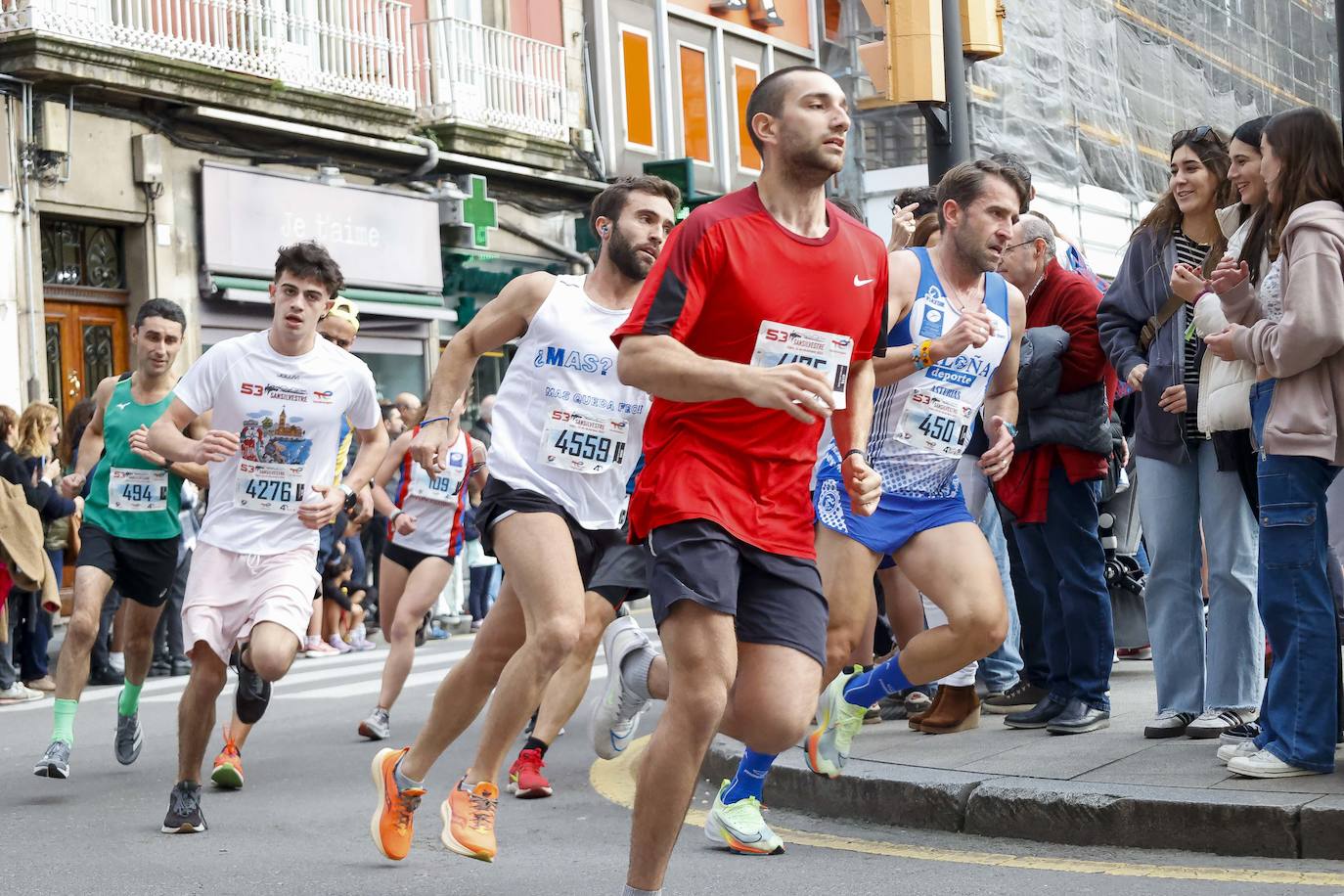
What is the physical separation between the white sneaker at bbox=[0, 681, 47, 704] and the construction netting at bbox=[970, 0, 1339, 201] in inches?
641

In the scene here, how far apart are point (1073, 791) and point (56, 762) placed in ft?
13.6

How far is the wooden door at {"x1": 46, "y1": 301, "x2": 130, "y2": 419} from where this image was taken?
734 inches

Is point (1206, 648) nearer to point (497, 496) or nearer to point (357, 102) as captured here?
point (497, 496)

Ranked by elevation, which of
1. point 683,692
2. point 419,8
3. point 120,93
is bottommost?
point 683,692

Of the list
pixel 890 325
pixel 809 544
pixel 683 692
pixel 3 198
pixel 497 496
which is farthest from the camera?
pixel 3 198

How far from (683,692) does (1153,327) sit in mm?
3458

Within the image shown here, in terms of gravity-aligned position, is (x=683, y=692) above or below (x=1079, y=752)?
above

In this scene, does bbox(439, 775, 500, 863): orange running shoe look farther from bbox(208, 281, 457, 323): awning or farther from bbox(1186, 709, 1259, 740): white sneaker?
bbox(208, 281, 457, 323): awning

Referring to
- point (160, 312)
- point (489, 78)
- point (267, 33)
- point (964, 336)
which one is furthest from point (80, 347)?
point (964, 336)

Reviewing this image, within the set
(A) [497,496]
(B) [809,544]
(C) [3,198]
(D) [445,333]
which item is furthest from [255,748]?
(D) [445,333]

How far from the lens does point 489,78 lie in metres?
24.3

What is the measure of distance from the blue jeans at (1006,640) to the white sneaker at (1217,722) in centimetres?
144

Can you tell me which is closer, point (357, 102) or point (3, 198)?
point (3, 198)

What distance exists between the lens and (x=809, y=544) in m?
4.84
